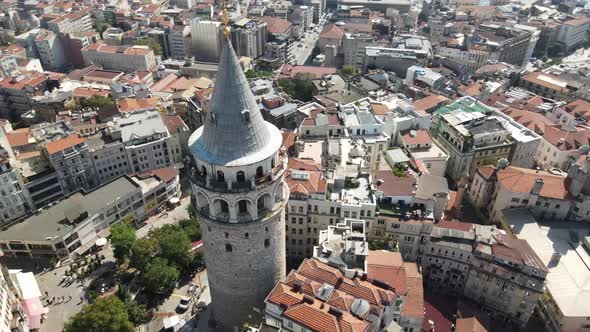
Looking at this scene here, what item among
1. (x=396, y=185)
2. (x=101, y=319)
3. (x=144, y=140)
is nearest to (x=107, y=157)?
(x=144, y=140)

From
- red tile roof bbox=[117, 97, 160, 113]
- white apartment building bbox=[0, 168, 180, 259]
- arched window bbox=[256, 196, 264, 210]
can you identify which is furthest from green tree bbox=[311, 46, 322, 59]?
arched window bbox=[256, 196, 264, 210]

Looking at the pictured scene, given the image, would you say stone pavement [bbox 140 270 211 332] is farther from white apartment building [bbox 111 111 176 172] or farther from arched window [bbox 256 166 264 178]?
arched window [bbox 256 166 264 178]

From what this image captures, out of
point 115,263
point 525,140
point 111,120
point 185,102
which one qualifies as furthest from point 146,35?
point 525,140

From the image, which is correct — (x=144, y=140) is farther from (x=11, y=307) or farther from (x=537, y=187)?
(x=537, y=187)

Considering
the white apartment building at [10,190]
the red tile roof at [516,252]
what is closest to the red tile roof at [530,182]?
the red tile roof at [516,252]

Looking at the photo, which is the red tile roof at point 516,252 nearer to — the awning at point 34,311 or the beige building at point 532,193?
the beige building at point 532,193
